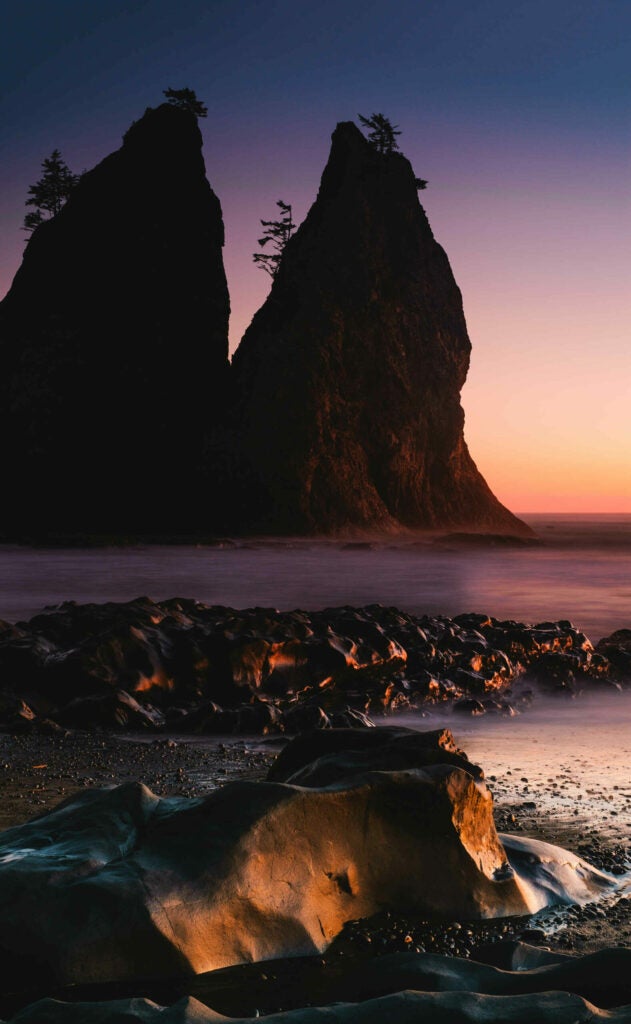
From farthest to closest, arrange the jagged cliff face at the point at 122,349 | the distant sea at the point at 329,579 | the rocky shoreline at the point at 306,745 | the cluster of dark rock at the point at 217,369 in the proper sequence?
the jagged cliff face at the point at 122,349 → the cluster of dark rock at the point at 217,369 → the distant sea at the point at 329,579 → the rocky shoreline at the point at 306,745

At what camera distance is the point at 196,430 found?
44719 millimetres

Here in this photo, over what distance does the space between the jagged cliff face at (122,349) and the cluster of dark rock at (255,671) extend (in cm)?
3314

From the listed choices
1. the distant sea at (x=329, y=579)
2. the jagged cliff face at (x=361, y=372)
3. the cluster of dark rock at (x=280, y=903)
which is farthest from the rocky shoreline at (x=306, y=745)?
the jagged cliff face at (x=361, y=372)

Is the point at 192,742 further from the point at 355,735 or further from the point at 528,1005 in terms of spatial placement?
the point at 528,1005

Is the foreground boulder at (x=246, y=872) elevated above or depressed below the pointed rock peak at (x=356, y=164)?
below

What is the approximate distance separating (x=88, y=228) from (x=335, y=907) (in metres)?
48.2

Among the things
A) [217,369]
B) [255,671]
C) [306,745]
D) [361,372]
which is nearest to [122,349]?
[217,369]

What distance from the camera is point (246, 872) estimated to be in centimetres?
252

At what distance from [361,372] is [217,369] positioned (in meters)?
6.81

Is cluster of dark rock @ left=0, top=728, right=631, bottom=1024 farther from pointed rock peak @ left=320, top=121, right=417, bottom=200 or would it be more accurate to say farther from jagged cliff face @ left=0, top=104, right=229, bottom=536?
pointed rock peak @ left=320, top=121, right=417, bottom=200

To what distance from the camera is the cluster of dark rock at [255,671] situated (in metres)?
6.25

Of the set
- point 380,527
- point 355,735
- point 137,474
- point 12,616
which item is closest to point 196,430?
point 137,474

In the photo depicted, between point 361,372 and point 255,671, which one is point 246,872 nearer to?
point 255,671

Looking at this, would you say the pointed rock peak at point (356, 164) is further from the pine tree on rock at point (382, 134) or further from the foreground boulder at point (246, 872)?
the foreground boulder at point (246, 872)
